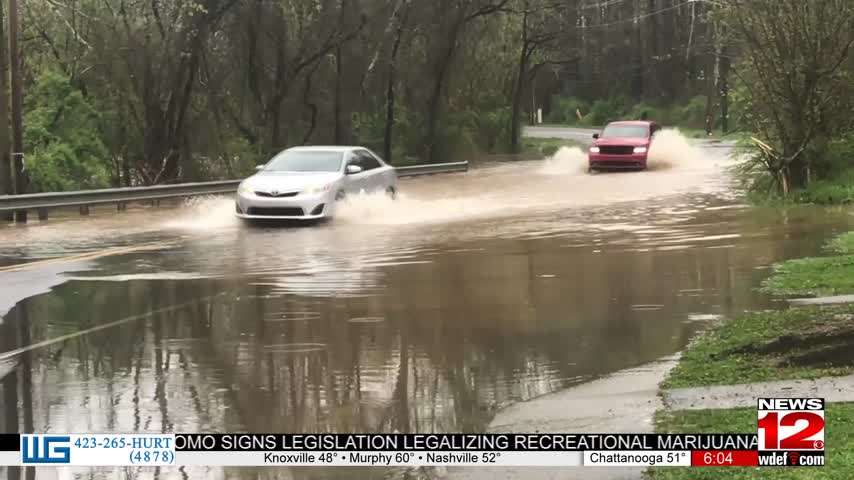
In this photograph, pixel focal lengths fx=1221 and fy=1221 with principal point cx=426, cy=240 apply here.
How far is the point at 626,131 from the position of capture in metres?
40.9

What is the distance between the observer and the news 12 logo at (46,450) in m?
6.60

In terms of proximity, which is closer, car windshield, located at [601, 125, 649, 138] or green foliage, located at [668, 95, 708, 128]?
car windshield, located at [601, 125, 649, 138]

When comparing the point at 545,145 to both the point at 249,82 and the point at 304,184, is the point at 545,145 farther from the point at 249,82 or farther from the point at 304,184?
the point at 304,184

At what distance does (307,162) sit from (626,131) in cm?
1966

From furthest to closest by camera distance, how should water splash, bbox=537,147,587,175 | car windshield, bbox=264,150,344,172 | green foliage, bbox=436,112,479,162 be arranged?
green foliage, bbox=436,112,479,162, water splash, bbox=537,147,587,175, car windshield, bbox=264,150,344,172

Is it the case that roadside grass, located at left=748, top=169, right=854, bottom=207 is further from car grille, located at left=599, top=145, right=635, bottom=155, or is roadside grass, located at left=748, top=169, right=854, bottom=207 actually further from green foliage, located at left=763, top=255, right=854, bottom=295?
car grille, located at left=599, top=145, right=635, bottom=155

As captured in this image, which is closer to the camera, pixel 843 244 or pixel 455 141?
pixel 843 244

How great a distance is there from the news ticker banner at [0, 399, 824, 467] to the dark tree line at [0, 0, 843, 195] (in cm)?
1883

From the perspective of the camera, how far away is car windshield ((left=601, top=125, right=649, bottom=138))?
134 ft

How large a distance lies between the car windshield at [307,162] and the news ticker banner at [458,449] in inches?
644

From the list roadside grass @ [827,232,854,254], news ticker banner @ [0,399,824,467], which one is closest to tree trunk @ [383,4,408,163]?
roadside grass @ [827,232,854,254]

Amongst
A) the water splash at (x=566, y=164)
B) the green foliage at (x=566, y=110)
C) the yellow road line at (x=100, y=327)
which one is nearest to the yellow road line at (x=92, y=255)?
the yellow road line at (x=100, y=327)

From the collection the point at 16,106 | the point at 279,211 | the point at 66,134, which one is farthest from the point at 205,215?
the point at 66,134

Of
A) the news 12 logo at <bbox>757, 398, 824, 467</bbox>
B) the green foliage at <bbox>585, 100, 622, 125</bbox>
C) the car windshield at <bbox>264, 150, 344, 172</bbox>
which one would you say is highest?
the green foliage at <bbox>585, 100, 622, 125</bbox>
